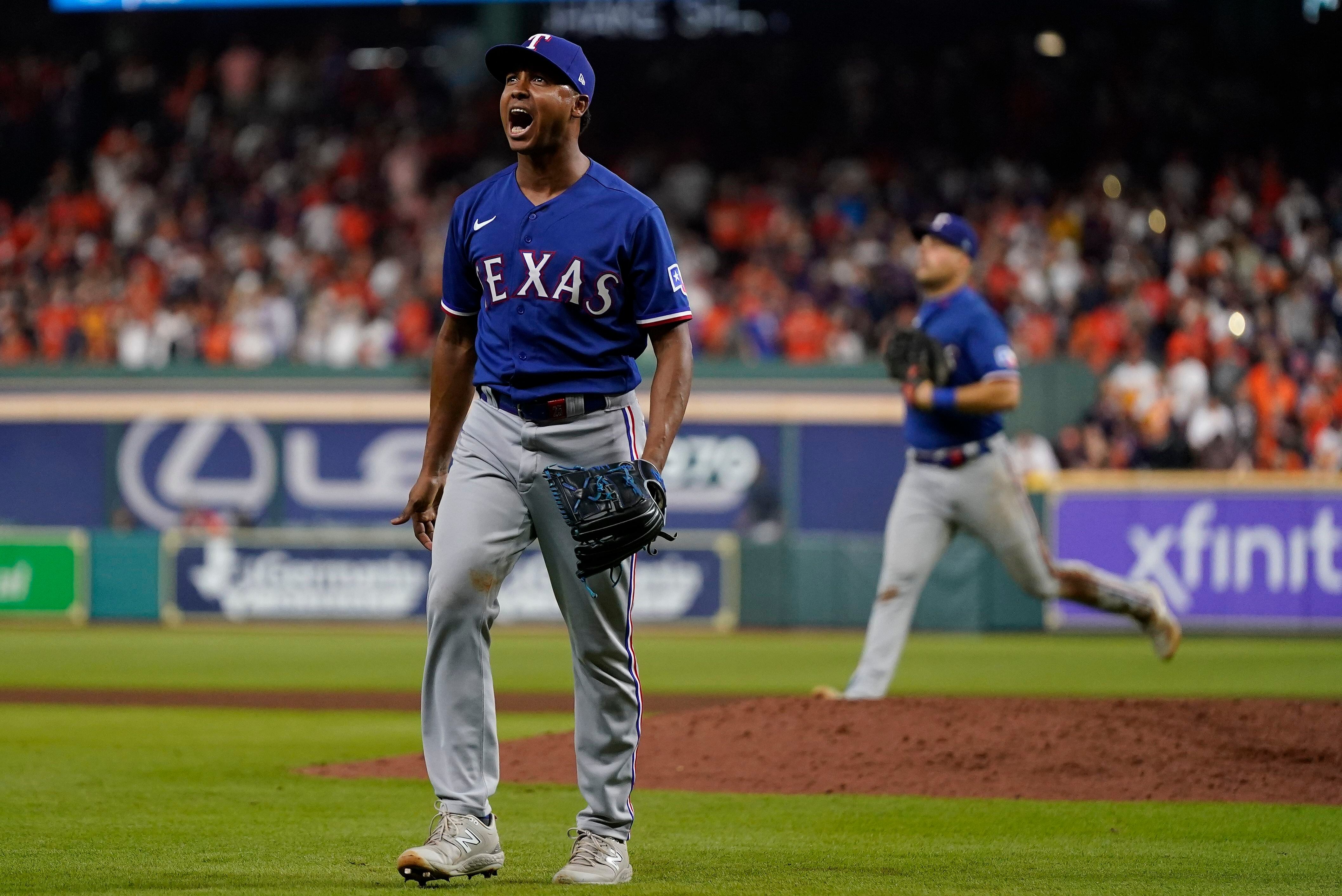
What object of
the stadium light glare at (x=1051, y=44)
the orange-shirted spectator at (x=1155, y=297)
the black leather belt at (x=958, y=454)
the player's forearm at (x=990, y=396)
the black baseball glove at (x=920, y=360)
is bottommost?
the black leather belt at (x=958, y=454)

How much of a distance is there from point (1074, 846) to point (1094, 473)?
11.9 m

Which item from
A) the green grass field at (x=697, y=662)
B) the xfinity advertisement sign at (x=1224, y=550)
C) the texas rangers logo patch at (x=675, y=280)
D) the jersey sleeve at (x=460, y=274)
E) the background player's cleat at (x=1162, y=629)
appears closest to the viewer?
the texas rangers logo patch at (x=675, y=280)

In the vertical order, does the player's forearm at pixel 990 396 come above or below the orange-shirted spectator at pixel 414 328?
below

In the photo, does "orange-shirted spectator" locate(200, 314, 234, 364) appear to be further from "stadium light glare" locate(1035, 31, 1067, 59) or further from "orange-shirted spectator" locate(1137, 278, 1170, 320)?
"stadium light glare" locate(1035, 31, 1067, 59)

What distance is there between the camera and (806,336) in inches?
768

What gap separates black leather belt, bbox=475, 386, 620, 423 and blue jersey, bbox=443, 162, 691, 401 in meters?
0.02

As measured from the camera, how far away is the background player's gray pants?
4.61m

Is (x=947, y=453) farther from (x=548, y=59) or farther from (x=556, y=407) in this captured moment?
(x=548, y=59)

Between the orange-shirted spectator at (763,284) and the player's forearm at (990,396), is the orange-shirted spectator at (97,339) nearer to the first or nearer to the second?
the orange-shirted spectator at (763,284)

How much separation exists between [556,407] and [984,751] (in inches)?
131

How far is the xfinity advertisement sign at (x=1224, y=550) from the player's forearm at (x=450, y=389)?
41.0 feet

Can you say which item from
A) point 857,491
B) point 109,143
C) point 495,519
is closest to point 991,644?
point 857,491

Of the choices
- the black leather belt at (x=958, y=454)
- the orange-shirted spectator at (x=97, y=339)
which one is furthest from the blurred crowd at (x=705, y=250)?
the black leather belt at (x=958, y=454)

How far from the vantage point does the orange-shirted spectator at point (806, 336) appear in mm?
19484
